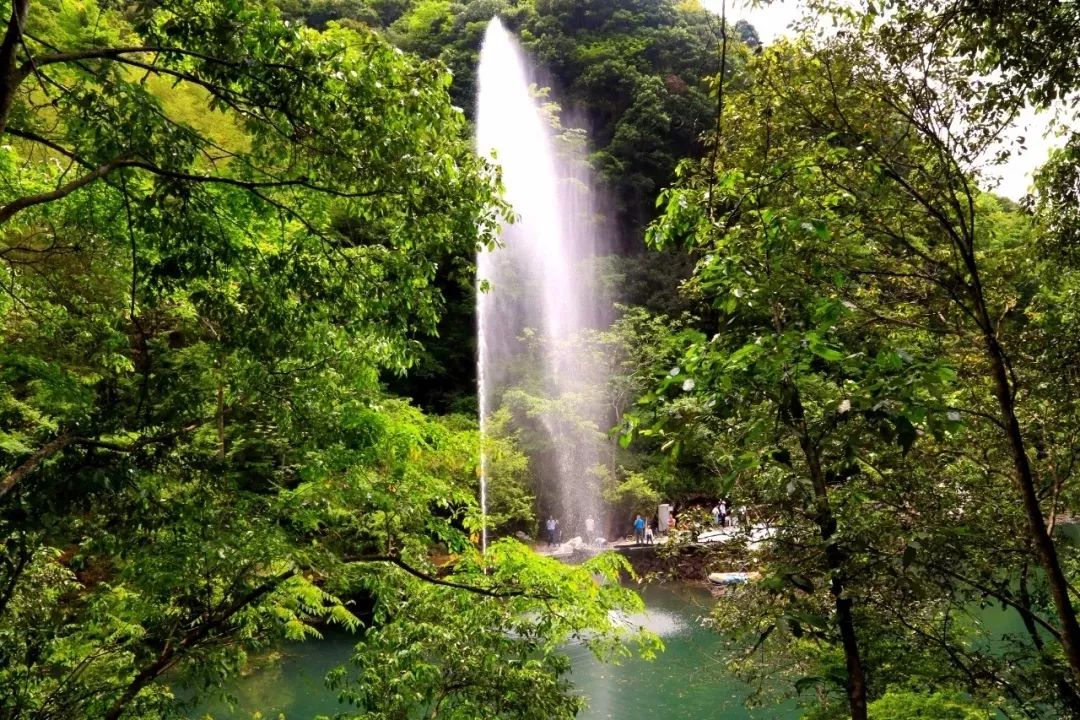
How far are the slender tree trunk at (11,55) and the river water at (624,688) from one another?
7.20 metres

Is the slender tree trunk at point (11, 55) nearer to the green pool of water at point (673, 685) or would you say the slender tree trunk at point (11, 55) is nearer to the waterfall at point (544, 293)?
the green pool of water at point (673, 685)

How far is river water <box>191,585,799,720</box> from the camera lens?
8.78m

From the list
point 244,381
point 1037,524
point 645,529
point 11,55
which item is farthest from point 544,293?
point 11,55

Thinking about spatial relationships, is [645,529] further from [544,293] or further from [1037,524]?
[1037,524]

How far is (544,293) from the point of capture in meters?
21.4

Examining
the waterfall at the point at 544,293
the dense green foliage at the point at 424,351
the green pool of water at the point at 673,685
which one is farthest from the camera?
the waterfall at the point at 544,293

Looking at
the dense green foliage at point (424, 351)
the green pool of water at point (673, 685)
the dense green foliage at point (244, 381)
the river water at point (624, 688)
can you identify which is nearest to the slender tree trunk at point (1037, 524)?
the dense green foliage at point (424, 351)

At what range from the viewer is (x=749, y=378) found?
194cm

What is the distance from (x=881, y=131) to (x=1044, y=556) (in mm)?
2112

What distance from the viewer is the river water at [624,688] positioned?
28.8 feet

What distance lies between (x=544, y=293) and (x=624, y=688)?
13.6 m

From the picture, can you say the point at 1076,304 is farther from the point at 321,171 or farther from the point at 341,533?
the point at 341,533

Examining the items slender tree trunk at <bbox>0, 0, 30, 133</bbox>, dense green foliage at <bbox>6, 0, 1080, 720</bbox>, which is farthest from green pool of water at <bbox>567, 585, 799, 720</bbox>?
slender tree trunk at <bbox>0, 0, 30, 133</bbox>

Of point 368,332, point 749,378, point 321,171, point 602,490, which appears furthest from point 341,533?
point 602,490
